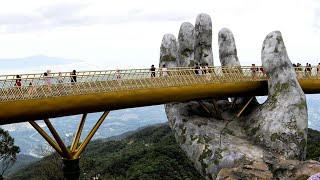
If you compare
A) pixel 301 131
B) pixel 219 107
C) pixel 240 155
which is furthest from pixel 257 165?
pixel 219 107

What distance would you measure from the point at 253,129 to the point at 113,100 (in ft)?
22.4

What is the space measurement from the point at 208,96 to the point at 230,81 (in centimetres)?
166

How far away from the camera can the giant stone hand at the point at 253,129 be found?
50.5 feet

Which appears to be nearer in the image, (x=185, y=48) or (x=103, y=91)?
(x=103, y=91)

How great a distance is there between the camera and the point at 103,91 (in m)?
14.9

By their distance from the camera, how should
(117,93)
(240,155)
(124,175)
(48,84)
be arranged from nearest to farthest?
(48,84), (117,93), (240,155), (124,175)

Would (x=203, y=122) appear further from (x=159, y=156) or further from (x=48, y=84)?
(x=159, y=156)

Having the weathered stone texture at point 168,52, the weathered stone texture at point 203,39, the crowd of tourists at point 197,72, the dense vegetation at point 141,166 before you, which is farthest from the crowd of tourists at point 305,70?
the dense vegetation at point 141,166

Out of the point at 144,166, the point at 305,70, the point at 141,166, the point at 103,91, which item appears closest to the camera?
the point at 103,91

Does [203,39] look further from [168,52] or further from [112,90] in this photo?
[112,90]

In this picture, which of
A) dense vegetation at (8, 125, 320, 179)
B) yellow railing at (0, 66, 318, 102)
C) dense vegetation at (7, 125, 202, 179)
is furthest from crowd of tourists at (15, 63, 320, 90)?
dense vegetation at (7, 125, 202, 179)

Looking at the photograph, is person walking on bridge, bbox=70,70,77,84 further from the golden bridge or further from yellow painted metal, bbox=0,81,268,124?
yellow painted metal, bbox=0,81,268,124

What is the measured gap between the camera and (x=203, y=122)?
18.4 metres

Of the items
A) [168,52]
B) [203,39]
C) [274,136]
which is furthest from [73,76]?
[274,136]
